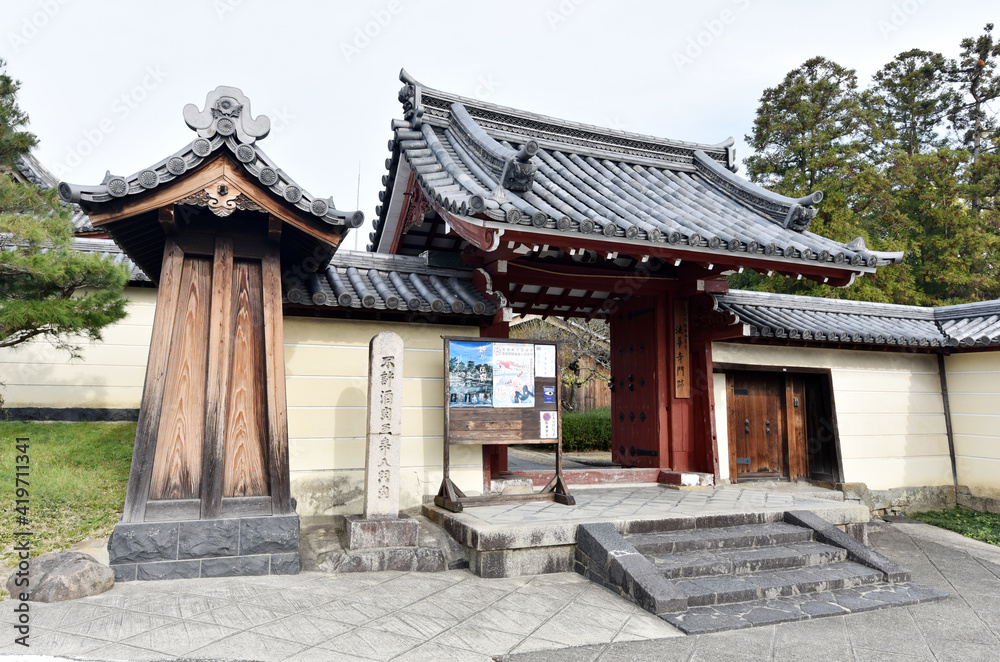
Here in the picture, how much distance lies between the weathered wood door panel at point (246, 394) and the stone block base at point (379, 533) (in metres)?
0.88

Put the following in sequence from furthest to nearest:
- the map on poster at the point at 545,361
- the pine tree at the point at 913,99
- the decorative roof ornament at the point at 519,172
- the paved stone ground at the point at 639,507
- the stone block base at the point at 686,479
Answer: the pine tree at the point at 913,99, the stone block base at the point at 686,479, the map on poster at the point at 545,361, the decorative roof ornament at the point at 519,172, the paved stone ground at the point at 639,507

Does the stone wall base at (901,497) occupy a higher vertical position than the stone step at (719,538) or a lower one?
lower

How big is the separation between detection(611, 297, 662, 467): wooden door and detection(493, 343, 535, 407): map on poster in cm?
274

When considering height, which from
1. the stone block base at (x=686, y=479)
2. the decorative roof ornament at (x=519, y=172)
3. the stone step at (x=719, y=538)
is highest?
the decorative roof ornament at (x=519, y=172)

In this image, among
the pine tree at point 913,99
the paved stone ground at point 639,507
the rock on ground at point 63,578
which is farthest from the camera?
the pine tree at point 913,99

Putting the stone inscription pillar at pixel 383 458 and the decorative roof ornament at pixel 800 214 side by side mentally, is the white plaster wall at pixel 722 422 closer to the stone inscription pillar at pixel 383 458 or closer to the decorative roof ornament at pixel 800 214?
the decorative roof ornament at pixel 800 214

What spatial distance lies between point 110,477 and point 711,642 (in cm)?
675

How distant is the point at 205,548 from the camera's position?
5.05 meters

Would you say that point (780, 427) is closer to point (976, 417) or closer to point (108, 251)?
point (976, 417)

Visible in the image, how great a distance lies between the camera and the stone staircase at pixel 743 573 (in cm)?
477

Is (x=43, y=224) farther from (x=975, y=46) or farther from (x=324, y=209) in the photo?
(x=975, y=46)

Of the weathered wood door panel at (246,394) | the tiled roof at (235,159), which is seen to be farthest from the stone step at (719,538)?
the tiled roof at (235,159)

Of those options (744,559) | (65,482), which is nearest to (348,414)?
(65,482)

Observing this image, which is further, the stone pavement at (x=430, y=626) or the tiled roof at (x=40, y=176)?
the tiled roof at (x=40, y=176)
